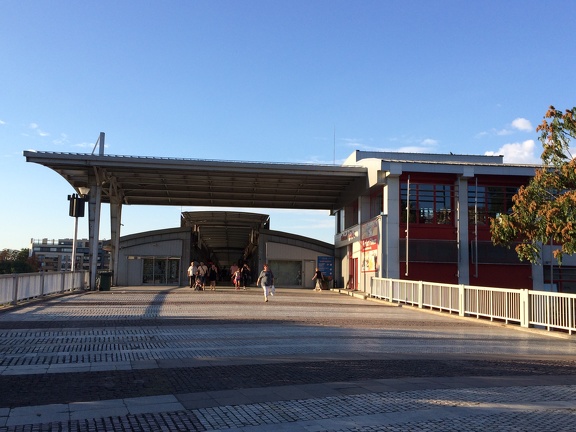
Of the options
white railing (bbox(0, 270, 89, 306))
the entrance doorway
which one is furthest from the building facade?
the entrance doorway

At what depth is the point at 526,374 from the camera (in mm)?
8531

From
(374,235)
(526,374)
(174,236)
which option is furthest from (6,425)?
(174,236)

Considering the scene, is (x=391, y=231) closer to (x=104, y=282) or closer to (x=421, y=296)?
(x=421, y=296)

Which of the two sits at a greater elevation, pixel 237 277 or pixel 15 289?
pixel 237 277

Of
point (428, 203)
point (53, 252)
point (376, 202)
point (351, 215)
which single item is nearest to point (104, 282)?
point (376, 202)

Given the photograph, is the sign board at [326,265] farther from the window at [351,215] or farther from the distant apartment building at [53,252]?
the distant apartment building at [53,252]

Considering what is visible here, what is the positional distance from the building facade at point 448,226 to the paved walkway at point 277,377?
16.0 meters

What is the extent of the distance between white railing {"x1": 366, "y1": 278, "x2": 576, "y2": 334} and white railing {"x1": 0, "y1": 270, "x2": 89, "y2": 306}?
1416 cm

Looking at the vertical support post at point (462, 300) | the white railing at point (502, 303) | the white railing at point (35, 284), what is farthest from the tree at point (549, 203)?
the white railing at point (35, 284)

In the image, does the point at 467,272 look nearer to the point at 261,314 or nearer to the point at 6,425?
the point at 261,314

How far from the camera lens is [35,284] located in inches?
842

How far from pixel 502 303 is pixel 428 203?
51.1 feet

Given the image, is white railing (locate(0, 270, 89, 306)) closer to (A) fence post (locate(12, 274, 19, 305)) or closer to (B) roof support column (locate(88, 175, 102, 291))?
(A) fence post (locate(12, 274, 19, 305))

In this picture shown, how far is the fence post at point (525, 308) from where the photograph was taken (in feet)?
50.8
